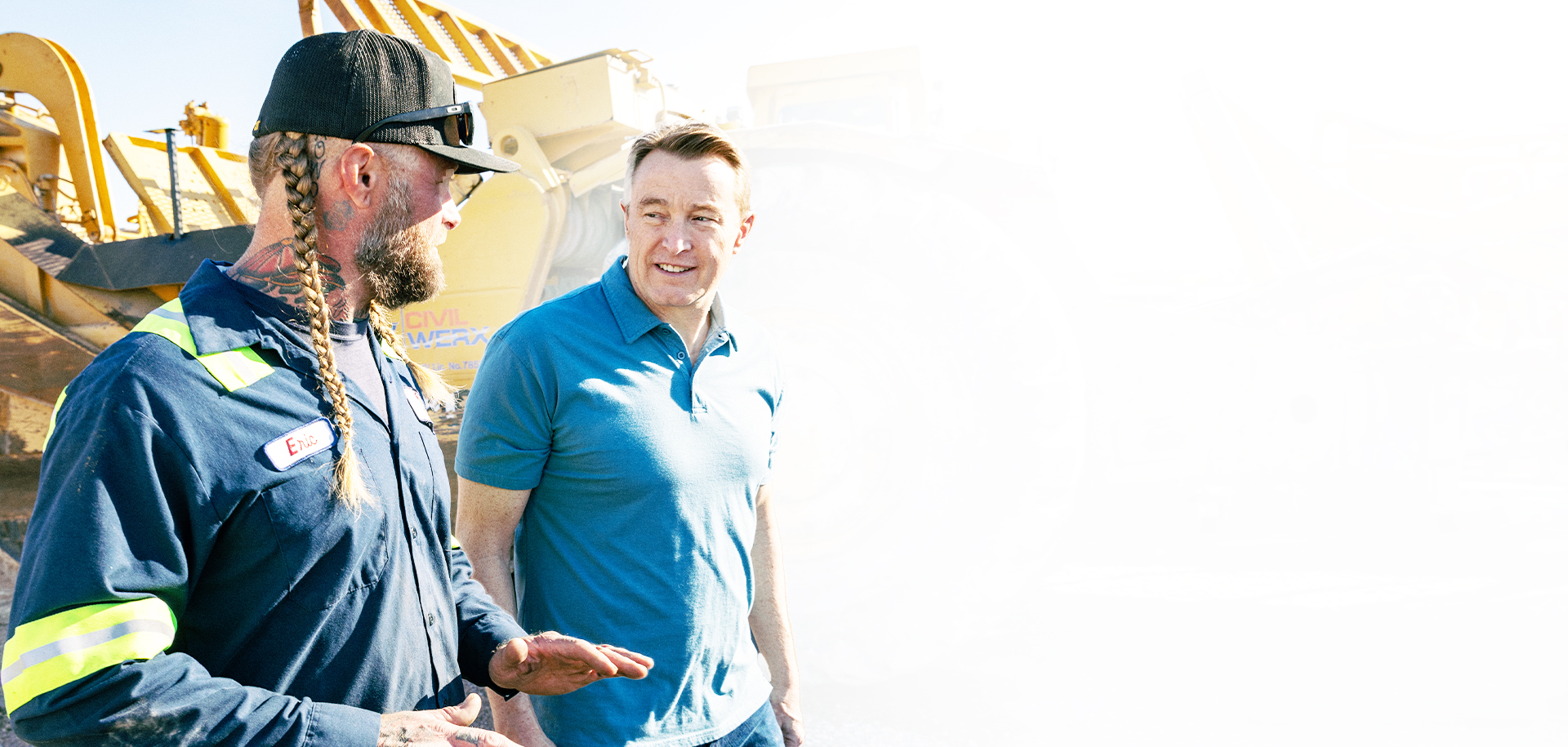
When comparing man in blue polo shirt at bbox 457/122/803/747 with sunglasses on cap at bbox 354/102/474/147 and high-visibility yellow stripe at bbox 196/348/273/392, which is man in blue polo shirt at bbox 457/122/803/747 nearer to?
sunglasses on cap at bbox 354/102/474/147

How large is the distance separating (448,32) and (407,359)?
463 centimetres

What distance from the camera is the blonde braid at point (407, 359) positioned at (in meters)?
1.28

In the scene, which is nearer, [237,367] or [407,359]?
[237,367]

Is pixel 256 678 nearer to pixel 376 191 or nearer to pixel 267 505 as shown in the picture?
pixel 267 505

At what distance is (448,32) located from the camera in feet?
17.4

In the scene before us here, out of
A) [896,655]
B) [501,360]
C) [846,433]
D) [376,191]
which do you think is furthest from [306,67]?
[896,655]

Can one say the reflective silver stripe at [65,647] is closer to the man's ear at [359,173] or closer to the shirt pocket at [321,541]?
the shirt pocket at [321,541]

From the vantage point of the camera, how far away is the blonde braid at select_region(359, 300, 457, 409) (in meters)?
1.28

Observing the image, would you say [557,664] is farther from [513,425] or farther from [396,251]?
[396,251]

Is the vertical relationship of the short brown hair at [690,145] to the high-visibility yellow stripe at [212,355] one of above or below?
above

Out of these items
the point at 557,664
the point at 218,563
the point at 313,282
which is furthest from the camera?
the point at 557,664

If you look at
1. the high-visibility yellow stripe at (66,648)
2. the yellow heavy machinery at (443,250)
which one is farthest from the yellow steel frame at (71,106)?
the high-visibility yellow stripe at (66,648)

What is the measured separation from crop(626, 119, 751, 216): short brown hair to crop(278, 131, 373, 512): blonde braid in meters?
0.62

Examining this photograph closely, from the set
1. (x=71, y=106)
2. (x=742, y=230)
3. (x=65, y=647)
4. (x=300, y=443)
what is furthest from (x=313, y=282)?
(x=71, y=106)
